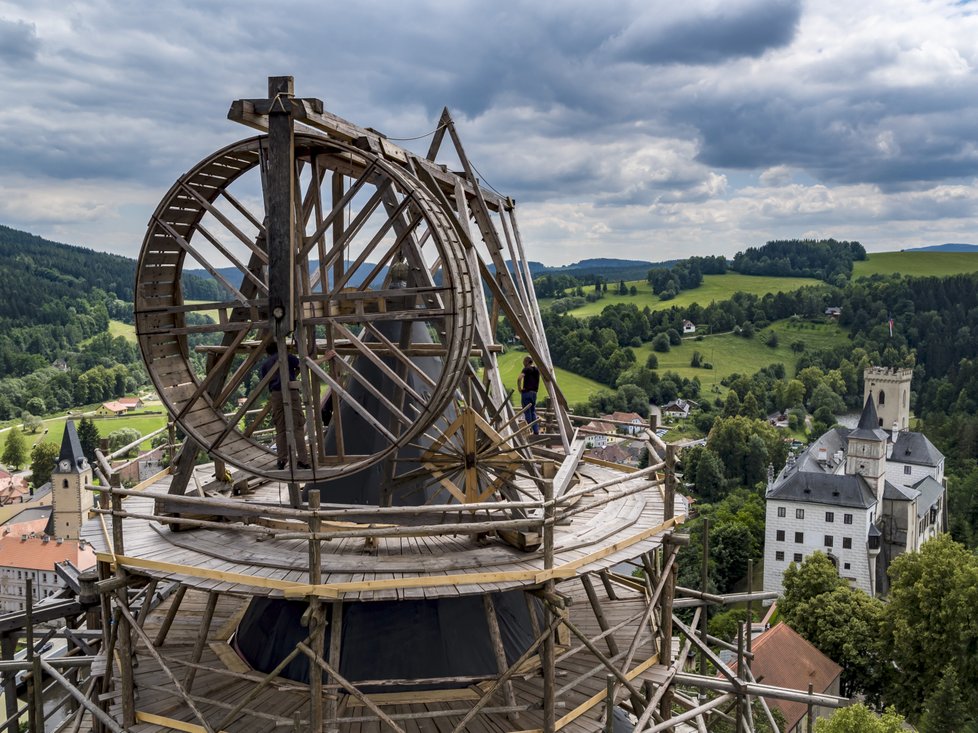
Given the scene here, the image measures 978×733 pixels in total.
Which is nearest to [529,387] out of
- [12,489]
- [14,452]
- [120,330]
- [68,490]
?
[68,490]

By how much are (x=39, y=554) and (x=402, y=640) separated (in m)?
64.9

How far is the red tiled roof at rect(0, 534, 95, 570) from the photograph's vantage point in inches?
2467

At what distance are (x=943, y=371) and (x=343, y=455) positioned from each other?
138502mm

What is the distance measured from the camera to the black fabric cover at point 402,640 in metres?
10.6

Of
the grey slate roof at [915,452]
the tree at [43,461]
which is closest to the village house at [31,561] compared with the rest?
the tree at [43,461]

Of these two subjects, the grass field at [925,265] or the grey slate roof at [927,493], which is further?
the grass field at [925,265]

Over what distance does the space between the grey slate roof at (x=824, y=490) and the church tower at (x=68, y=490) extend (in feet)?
200

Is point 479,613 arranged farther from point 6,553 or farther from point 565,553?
point 6,553

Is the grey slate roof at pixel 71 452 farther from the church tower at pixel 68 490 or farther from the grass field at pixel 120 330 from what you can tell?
the grass field at pixel 120 330

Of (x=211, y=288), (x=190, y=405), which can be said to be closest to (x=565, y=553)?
(x=190, y=405)

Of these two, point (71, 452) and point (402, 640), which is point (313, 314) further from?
point (71, 452)

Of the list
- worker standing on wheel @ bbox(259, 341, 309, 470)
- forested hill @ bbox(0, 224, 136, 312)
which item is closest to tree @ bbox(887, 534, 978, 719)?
worker standing on wheel @ bbox(259, 341, 309, 470)

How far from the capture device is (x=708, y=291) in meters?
176

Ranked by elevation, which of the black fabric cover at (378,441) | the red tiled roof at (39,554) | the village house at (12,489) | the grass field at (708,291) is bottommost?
the village house at (12,489)
